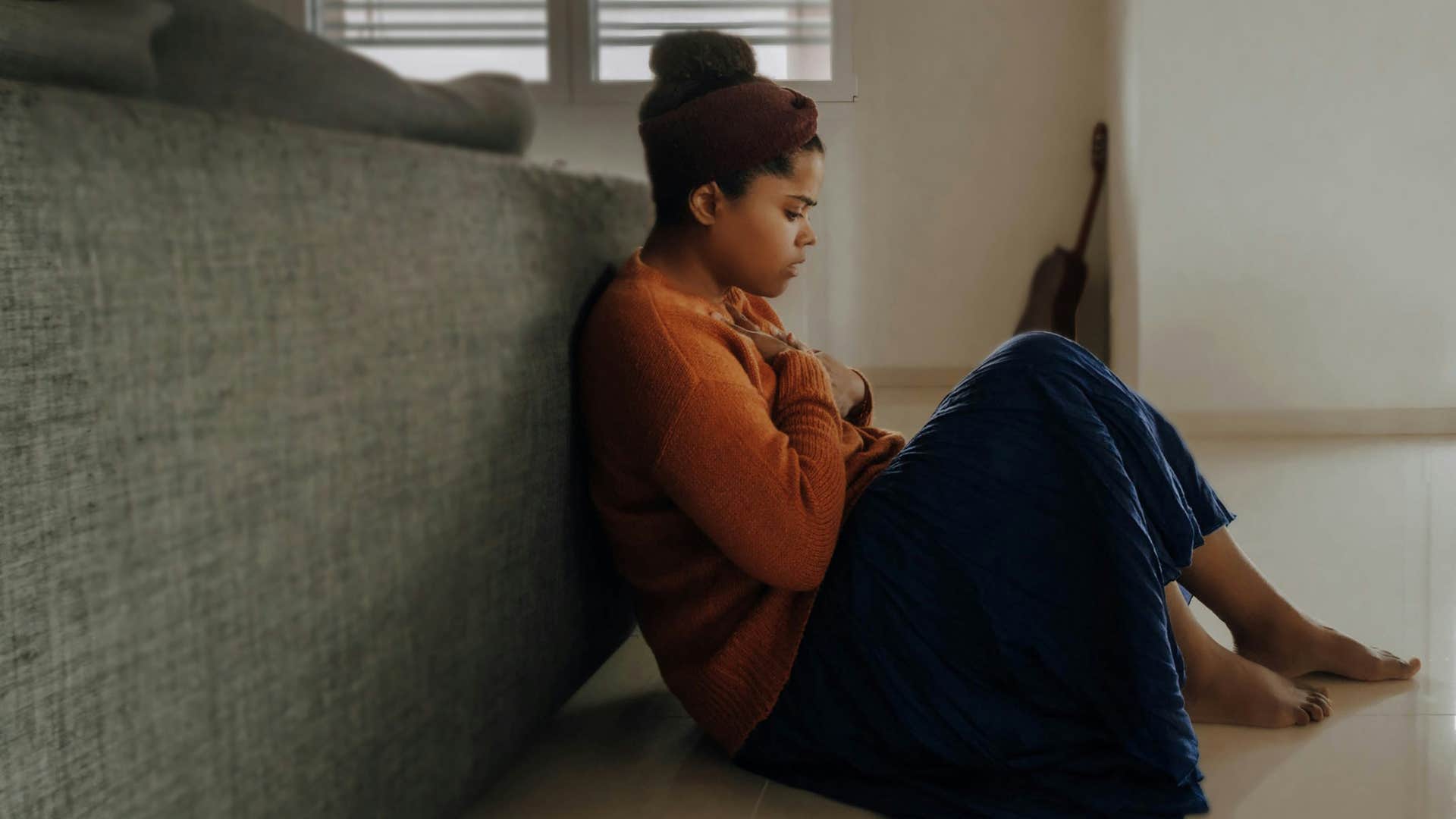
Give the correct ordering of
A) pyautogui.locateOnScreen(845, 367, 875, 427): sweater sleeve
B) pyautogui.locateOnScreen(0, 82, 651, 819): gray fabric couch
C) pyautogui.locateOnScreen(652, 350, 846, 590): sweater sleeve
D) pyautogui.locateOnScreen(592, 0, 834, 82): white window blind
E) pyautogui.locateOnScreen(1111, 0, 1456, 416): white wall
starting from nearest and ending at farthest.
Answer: pyautogui.locateOnScreen(0, 82, 651, 819): gray fabric couch → pyautogui.locateOnScreen(652, 350, 846, 590): sweater sleeve → pyautogui.locateOnScreen(845, 367, 875, 427): sweater sleeve → pyautogui.locateOnScreen(1111, 0, 1456, 416): white wall → pyautogui.locateOnScreen(592, 0, 834, 82): white window blind

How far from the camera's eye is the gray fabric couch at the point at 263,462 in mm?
645

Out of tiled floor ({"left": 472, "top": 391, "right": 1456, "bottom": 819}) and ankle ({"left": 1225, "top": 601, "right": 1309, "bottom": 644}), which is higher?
ankle ({"left": 1225, "top": 601, "right": 1309, "bottom": 644})

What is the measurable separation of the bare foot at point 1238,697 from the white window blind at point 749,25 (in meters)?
3.26

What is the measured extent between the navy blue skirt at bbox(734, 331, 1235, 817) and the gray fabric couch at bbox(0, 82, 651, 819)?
1.07 feet

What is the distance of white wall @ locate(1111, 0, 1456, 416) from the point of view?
321 centimetres

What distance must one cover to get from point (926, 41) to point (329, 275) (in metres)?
3.80

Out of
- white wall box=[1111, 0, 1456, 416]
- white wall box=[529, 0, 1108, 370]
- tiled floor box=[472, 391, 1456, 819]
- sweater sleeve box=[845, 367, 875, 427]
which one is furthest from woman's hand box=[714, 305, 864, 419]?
white wall box=[529, 0, 1108, 370]

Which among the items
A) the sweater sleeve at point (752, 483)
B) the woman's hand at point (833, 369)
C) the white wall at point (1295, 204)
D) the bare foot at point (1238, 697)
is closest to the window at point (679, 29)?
the white wall at point (1295, 204)

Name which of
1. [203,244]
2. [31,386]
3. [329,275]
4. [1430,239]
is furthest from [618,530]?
[1430,239]

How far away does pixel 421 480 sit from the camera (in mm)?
1028

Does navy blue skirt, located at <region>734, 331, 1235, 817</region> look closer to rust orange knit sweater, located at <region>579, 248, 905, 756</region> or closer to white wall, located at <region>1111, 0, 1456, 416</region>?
rust orange knit sweater, located at <region>579, 248, 905, 756</region>

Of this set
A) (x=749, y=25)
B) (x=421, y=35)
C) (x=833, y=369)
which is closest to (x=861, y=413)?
(x=833, y=369)

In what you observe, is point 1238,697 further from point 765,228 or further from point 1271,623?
point 765,228

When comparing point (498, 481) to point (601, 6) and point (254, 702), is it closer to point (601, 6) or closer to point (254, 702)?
point (254, 702)
